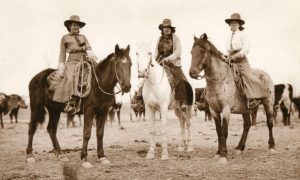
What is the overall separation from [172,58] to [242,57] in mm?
1805

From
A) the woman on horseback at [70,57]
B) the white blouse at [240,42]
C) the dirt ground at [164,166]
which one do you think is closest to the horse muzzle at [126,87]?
the woman on horseback at [70,57]

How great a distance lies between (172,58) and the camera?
9.80 meters

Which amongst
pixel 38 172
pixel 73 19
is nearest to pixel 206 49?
pixel 73 19

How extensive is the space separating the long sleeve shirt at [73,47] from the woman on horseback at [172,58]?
2.02 meters

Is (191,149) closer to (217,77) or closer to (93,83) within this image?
(217,77)

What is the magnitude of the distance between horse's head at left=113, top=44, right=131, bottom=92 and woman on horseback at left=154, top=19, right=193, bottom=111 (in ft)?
5.48

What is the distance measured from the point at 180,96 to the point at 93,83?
2435 mm

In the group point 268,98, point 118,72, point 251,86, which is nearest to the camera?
point 118,72

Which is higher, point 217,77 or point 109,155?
point 217,77

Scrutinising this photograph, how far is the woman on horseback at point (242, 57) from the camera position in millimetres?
9758

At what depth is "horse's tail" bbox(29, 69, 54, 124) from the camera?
995 centimetres

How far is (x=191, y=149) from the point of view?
35.3 ft

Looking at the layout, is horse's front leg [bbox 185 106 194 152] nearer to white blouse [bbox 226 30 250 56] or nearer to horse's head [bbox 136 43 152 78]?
white blouse [bbox 226 30 250 56]

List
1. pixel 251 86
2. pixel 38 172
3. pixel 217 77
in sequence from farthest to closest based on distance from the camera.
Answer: pixel 251 86 → pixel 217 77 → pixel 38 172
